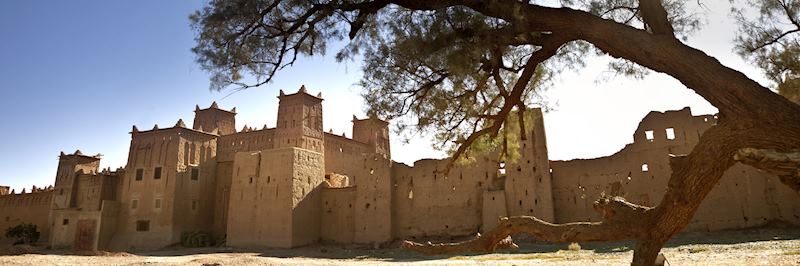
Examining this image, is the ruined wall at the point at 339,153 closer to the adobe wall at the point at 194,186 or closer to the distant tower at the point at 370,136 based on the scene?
the distant tower at the point at 370,136

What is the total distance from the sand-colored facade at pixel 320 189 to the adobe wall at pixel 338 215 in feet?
0.26

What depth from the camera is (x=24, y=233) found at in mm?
42188

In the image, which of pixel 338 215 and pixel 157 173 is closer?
pixel 338 215

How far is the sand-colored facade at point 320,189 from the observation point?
79.1 feet

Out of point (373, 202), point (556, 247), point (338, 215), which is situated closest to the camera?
point (556, 247)

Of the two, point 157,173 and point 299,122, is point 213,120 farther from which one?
point 299,122

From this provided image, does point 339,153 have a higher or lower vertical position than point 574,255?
higher

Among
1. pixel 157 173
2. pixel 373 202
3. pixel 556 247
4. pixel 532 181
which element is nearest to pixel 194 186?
pixel 157 173

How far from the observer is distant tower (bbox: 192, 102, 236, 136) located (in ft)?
152

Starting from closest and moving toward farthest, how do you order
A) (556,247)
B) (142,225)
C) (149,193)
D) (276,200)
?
1. (556,247)
2. (276,200)
3. (142,225)
4. (149,193)

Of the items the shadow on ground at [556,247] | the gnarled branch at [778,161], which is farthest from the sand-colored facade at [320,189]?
the gnarled branch at [778,161]

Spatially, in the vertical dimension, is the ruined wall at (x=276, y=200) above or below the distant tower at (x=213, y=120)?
below

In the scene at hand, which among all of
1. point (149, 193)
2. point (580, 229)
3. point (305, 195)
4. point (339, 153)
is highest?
point (339, 153)

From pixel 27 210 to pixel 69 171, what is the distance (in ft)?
19.9
